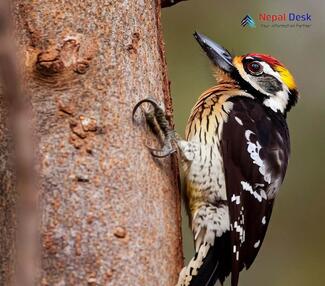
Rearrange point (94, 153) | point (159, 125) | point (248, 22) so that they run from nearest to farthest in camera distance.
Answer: point (94, 153) → point (159, 125) → point (248, 22)

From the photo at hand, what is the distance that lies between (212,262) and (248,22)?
2931 millimetres

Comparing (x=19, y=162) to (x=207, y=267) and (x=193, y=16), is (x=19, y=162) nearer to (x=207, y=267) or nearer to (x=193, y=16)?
(x=207, y=267)

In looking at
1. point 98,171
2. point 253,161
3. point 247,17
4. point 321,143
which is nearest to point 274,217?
point 321,143

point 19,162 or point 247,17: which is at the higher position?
point 247,17

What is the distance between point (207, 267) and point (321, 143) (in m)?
3.18

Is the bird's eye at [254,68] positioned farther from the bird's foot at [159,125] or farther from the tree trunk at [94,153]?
the tree trunk at [94,153]

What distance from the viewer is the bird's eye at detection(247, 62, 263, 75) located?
334cm

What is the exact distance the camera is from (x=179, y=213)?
2.25 meters

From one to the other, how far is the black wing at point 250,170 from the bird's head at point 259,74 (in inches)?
8.6

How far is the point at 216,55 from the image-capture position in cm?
338

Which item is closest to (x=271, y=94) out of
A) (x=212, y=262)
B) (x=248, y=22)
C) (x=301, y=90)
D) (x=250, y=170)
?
(x=250, y=170)

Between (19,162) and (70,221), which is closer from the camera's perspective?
(19,162)

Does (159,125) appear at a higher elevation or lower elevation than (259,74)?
lower

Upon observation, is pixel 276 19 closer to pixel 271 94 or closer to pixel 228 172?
pixel 271 94
